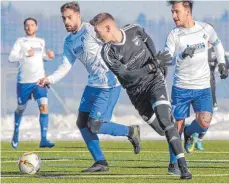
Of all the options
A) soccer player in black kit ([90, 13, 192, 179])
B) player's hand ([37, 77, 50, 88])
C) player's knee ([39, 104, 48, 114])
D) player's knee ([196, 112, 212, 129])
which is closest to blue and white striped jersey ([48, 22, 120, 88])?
player's hand ([37, 77, 50, 88])

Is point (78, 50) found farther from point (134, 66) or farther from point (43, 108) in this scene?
point (43, 108)

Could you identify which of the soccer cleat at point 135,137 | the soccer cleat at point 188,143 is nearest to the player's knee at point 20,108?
the soccer cleat at point 188,143

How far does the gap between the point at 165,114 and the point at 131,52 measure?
31.8 inches

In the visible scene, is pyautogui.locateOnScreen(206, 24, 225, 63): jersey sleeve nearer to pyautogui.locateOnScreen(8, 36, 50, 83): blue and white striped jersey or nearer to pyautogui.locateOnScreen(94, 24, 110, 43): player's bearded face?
pyautogui.locateOnScreen(94, 24, 110, 43): player's bearded face

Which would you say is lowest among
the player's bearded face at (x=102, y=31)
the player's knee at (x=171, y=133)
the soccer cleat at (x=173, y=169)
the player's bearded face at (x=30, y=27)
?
the player's bearded face at (x=30, y=27)

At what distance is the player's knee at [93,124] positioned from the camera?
43.6 feet

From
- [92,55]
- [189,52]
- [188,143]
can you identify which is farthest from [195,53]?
[188,143]

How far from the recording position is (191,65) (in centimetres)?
1419

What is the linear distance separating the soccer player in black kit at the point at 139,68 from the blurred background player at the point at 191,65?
1.42 metres

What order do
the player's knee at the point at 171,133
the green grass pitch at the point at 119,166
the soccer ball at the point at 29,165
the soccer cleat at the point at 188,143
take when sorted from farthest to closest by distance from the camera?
1. the soccer cleat at the point at 188,143
2. the soccer ball at the point at 29,165
3. the green grass pitch at the point at 119,166
4. the player's knee at the point at 171,133

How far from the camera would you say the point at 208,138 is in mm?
25094

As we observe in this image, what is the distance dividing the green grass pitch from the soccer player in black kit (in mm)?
652

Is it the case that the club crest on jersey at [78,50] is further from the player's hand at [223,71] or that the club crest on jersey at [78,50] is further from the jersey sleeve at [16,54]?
the jersey sleeve at [16,54]

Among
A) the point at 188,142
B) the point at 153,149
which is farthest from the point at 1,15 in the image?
the point at 188,142
